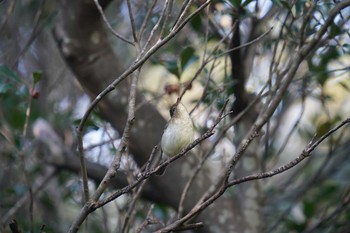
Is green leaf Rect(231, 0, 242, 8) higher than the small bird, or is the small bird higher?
green leaf Rect(231, 0, 242, 8)

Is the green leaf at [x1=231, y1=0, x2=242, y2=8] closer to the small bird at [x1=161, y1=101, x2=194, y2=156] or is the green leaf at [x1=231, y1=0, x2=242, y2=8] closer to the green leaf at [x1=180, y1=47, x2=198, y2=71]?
the green leaf at [x1=180, y1=47, x2=198, y2=71]

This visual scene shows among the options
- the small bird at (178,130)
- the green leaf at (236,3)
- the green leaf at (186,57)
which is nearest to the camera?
the small bird at (178,130)

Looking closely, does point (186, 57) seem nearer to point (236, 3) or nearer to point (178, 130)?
point (236, 3)

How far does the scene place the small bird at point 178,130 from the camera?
2.13 metres

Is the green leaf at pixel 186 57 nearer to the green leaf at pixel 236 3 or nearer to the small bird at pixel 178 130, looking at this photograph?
the green leaf at pixel 236 3

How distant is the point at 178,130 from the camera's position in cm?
213

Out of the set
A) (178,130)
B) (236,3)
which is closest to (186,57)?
(236,3)

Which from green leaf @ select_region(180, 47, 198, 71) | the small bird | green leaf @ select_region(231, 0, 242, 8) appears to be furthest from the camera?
green leaf @ select_region(180, 47, 198, 71)

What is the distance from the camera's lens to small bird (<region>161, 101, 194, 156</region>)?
2.13 meters

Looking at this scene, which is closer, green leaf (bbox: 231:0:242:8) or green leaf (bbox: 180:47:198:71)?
green leaf (bbox: 231:0:242:8)

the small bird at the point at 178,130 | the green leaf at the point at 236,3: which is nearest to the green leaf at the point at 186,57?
the green leaf at the point at 236,3

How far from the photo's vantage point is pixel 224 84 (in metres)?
2.62

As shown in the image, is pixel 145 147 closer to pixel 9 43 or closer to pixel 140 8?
pixel 140 8

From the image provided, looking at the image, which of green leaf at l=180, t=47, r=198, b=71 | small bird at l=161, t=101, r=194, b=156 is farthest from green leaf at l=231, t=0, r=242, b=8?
small bird at l=161, t=101, r=194, b=156
